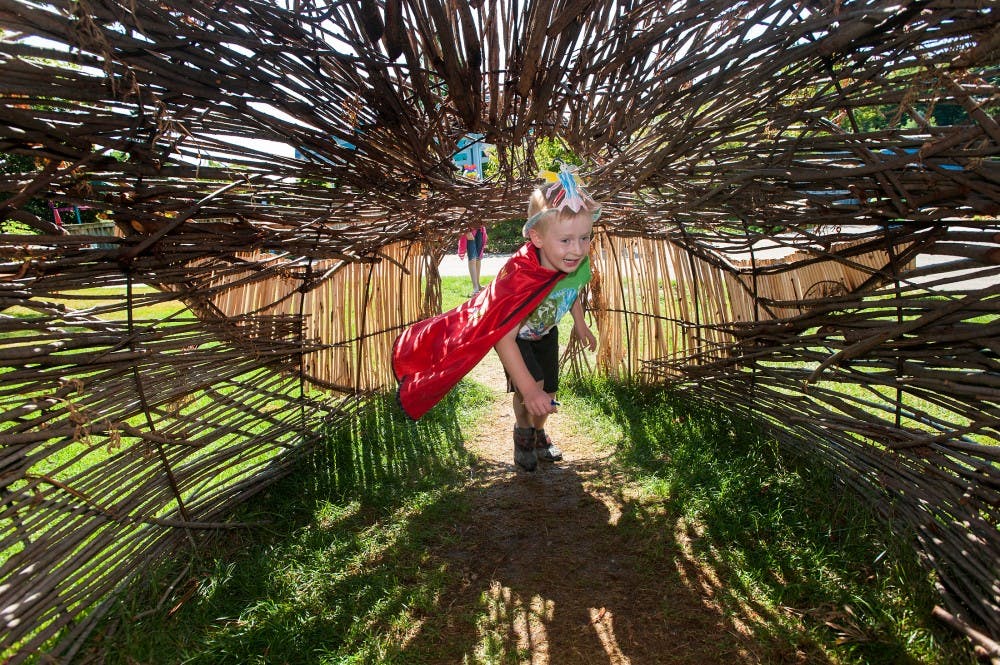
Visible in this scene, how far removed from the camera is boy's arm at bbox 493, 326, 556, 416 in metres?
2.88

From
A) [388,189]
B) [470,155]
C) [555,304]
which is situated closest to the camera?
[388,189]

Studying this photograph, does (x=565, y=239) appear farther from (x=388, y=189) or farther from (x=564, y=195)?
(x=388, y=189)

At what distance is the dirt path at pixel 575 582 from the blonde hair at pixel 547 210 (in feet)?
5.00

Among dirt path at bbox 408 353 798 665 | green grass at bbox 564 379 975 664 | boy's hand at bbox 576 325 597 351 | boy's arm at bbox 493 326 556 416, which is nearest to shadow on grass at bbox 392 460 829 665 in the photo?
dirt path at bbox 408 353 798 665

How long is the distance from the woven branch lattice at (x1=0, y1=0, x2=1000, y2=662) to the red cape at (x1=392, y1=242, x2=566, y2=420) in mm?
676

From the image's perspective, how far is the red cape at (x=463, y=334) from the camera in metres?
3.02

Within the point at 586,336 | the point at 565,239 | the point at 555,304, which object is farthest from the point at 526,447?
the point at 565,239

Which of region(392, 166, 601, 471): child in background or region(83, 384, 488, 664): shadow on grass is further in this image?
region(392, 166, 601, 471): child in background

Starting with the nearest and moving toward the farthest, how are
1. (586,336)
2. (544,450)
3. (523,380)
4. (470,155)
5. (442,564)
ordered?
(442,564)
(523,380)
(586,336)
(544,450)
(470,155)

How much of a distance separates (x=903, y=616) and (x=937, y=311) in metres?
1.04

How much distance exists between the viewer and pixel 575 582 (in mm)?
2676

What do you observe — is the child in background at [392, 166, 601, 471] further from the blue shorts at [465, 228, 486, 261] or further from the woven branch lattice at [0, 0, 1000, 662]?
the blue shorts at [465, 228, 486, 261]

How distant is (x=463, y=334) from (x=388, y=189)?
950 mm

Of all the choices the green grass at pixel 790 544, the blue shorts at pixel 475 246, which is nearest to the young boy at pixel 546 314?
the green grass at pixel 790 544
